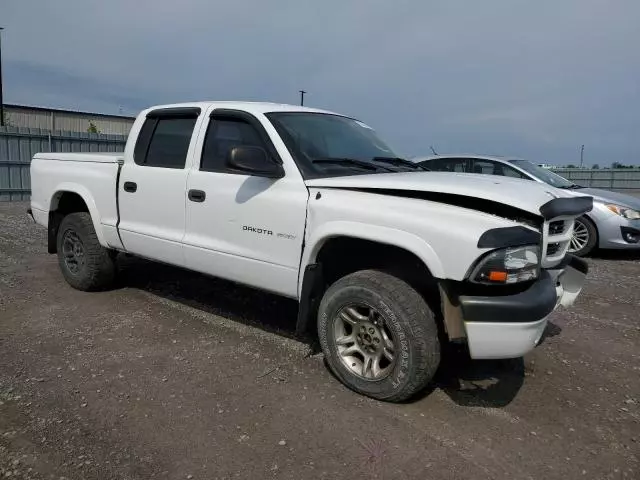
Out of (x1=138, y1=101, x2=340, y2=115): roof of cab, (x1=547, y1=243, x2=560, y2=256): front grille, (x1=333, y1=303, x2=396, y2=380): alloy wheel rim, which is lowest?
(x1=333, y1=303, x2=396, y2=380): alloy wheel rim

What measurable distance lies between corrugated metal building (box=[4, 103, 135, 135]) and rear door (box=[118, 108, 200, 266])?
1354 inches

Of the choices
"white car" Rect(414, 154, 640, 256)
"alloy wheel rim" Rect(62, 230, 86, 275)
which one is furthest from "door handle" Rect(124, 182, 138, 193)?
"white car" Rect(414, 154, 640, 256)

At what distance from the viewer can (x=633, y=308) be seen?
5.44m

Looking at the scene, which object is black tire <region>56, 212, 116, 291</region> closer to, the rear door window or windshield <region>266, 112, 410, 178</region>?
the rear door window

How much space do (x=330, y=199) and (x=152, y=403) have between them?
169 cm

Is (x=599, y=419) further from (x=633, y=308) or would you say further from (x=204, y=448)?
(x=633, y=308)

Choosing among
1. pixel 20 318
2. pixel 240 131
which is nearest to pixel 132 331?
pixel 20 318

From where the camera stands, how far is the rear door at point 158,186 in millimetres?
4371

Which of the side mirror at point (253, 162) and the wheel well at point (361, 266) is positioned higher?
A: the side mirror at point (253, 162)

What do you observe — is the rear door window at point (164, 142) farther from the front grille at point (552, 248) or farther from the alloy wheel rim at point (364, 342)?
the front grille at point (552, 248)

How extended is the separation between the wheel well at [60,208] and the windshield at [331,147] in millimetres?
2798

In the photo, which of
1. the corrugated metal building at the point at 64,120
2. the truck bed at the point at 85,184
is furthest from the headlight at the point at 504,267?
the corrugated metal building at the point at 64,120

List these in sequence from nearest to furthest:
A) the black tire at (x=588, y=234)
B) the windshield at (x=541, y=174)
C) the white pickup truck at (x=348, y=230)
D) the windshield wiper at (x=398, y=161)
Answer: the white pickup truck at (x=348, y=230) → the windshield wiper at (x=398, y=161) → the black tire at (x=588, y=234) → the windshield at (x=541, y=174)

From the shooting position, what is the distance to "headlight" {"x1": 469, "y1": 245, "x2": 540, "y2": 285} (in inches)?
110
